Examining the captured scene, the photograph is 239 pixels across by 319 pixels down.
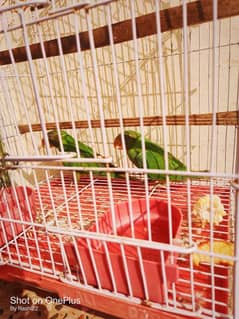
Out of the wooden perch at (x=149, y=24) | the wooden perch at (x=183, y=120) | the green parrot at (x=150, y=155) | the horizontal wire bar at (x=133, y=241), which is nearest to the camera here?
the wooden perch at (x=149, y=24)

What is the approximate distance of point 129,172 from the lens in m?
0.51

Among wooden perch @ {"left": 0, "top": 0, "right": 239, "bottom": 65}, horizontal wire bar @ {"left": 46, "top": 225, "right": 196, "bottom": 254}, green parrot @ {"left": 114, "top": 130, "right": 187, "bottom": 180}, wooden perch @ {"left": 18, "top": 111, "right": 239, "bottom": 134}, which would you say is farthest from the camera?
green parrot @ {"left": 114, "top": 130, "right": 187, "bottom": 180}

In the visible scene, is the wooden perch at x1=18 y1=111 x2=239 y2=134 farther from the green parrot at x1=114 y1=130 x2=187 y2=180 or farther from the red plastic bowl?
the red plastic bowl

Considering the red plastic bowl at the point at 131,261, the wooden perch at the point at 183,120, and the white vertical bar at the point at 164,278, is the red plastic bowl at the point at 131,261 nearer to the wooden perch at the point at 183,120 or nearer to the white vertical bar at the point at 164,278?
the white vertical bar at the point at 164,278

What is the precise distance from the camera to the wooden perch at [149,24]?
1.24 feet

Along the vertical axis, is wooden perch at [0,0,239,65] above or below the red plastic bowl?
above

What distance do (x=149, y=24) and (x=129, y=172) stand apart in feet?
0.92

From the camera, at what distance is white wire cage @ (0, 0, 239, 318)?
45 cm

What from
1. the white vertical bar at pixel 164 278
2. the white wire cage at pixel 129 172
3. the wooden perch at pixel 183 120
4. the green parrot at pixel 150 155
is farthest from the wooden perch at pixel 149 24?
the green parrot at pixel 150 155

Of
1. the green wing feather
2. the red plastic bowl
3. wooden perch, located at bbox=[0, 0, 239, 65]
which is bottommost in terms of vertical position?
the red plastic bowl

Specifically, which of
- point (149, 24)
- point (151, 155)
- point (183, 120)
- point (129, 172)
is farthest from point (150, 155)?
point (149, 24)

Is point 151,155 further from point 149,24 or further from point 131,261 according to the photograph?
point 149,24

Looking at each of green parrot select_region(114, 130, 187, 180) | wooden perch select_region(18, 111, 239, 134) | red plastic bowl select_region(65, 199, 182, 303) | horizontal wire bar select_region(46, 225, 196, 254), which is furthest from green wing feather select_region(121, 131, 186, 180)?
horizontal wire bar select_region(46, 225, 196, 254)

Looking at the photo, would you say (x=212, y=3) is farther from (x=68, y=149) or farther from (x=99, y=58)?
(x=99, y=58)
